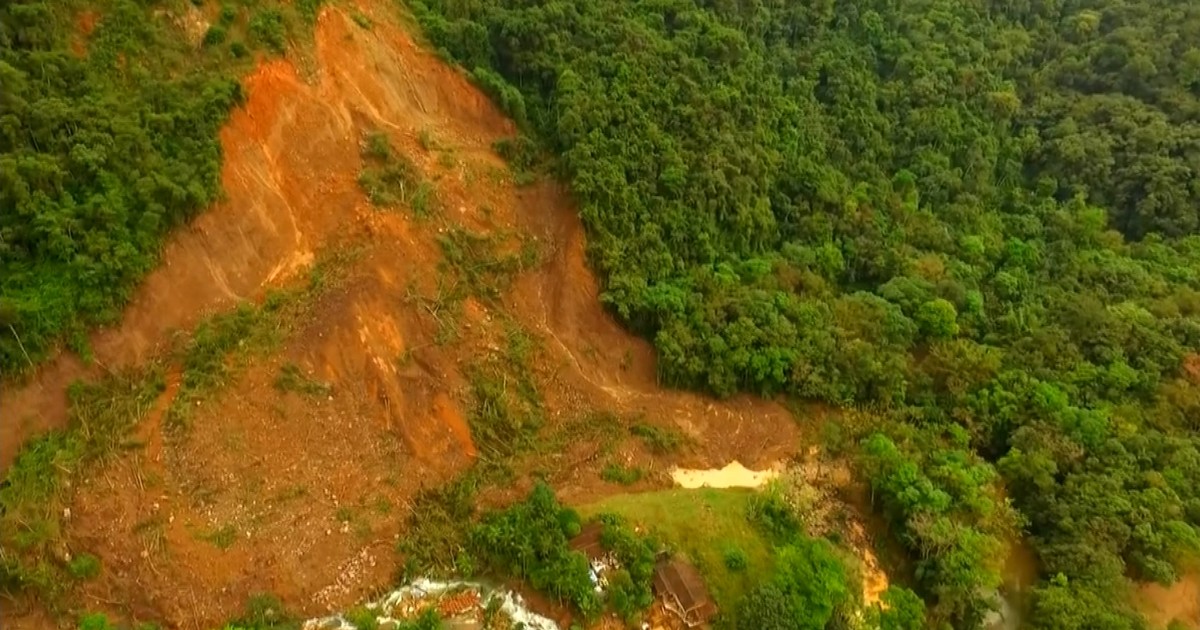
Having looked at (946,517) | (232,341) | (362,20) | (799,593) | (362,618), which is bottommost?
(946,517)

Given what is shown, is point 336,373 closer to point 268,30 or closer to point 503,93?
point 268,30

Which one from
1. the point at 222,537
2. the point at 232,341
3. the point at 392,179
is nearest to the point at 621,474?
the point at 222,537

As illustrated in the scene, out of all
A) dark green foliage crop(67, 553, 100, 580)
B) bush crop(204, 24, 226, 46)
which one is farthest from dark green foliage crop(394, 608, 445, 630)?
bush crop(204, 24, 226, 46)

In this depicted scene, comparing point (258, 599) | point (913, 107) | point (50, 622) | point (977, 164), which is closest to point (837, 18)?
point (913, 107)

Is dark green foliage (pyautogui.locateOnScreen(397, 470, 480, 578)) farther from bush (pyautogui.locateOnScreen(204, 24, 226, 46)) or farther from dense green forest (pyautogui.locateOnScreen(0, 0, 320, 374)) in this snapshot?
bush (pyautogui.locateOnScreen(204, 24, 226, 46))

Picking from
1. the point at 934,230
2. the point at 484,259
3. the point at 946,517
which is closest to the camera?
the point at 946,517

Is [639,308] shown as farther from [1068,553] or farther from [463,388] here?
[1068,553]
